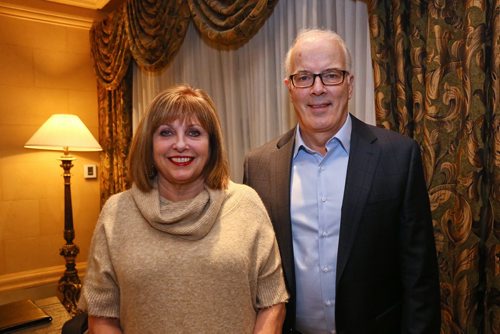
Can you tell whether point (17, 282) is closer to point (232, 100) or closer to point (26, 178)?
point (26, 178)

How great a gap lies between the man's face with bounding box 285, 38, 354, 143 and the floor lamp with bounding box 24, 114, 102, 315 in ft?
7.63

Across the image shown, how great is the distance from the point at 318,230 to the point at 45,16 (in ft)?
11.0

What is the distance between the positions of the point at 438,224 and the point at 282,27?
1311mm

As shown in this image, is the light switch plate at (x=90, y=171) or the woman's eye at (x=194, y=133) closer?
the woman's eye at (x=194, y=133)

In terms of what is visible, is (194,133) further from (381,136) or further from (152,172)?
(381,136)

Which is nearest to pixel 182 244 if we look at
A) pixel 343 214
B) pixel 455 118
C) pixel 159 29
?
pixel 343 214

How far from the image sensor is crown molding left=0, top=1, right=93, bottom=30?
3.44 meters

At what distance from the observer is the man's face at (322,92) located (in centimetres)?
140

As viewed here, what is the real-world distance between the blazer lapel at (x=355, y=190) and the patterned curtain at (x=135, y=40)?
3.26ft

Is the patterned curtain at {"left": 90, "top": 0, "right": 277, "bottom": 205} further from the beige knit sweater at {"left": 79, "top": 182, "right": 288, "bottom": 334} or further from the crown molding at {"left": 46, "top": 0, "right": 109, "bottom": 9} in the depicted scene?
the beige knit sweater at {"left": 79, "top": 182, "right": 288, "bottom": 334}

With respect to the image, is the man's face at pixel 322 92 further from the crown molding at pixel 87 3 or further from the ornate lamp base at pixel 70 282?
the crown molding at pixel 87 3

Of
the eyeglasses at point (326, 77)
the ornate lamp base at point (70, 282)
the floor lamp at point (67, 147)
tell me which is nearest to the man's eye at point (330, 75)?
the eyeglasses at point (326, 77)

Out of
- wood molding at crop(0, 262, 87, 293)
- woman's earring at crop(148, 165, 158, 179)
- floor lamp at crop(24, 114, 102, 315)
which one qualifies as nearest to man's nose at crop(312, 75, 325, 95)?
woman's earring at crop(148, 165, 158, 179)

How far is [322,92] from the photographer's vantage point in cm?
139
